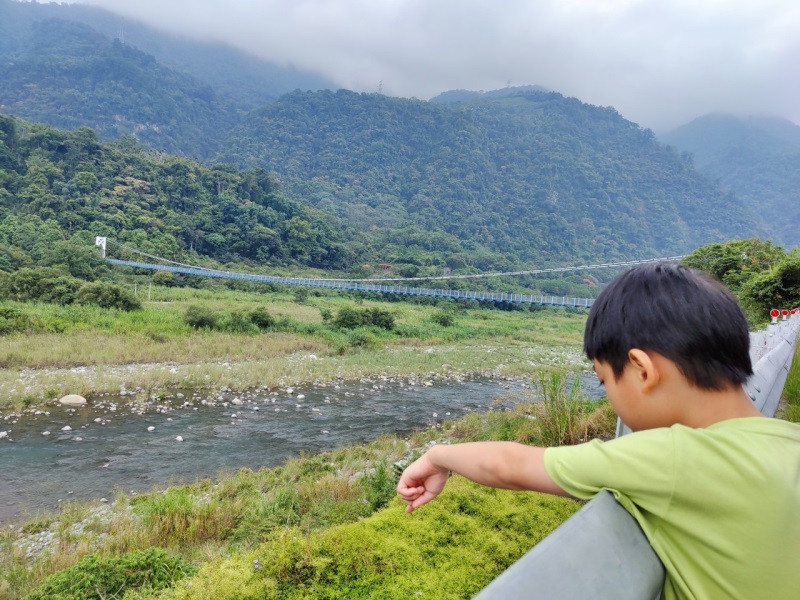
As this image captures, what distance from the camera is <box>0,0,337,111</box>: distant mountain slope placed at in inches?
4466

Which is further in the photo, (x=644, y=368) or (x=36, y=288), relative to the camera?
(x=36, y=288)

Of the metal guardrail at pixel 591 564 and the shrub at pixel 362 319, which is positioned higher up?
the metal guardrail at pixel 591 564

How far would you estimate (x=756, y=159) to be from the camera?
4136 inches

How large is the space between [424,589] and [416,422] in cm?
591

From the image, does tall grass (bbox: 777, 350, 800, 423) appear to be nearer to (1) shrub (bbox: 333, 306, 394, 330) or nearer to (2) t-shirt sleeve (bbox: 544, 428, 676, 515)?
(2) t-shirt sleeve (bbox: 544, 428, 676, 515)

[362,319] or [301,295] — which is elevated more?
[362,319]

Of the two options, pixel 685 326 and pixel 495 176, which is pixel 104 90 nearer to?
pixel 495 176

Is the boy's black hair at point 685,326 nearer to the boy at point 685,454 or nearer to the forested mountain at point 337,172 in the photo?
the boy at point 685,454

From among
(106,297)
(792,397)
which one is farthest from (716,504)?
(106,297)

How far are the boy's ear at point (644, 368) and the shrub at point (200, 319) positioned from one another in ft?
45.4

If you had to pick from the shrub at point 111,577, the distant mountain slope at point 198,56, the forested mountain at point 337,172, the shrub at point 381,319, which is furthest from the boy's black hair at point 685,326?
the distant mountain slope at point 198,56

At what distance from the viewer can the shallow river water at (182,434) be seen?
4688 millimetres

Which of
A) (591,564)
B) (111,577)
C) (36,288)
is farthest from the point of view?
(36,288)

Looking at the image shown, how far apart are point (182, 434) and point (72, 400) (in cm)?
243
